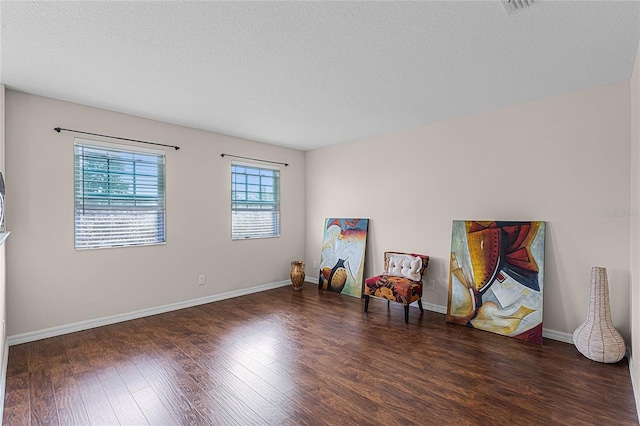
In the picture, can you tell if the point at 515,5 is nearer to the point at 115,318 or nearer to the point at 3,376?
the point at 3,376

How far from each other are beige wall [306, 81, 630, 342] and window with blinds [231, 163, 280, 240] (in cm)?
151

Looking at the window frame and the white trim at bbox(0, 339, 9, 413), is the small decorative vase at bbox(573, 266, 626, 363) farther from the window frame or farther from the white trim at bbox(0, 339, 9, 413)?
the white trim at bbox(0, 339, 9, 413)

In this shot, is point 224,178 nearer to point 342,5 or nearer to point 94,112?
point 94,112

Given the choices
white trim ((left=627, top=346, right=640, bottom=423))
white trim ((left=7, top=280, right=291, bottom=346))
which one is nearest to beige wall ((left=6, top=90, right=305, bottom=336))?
white trim ((left=7, top=280, right=291, bottom=346))

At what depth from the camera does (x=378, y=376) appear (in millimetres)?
2432

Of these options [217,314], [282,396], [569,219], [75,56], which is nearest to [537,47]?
[569,219]

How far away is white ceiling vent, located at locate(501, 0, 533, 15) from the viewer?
1.74 meters

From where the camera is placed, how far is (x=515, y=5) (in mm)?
1773

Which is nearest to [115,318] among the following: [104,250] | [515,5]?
[104,250]

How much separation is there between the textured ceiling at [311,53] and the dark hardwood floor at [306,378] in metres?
2.46

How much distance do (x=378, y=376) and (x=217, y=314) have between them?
7.66 feet

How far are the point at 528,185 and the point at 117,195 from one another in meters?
4.64

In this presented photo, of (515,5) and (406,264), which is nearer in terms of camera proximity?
(515,5)

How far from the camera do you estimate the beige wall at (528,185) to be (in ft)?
9.39
